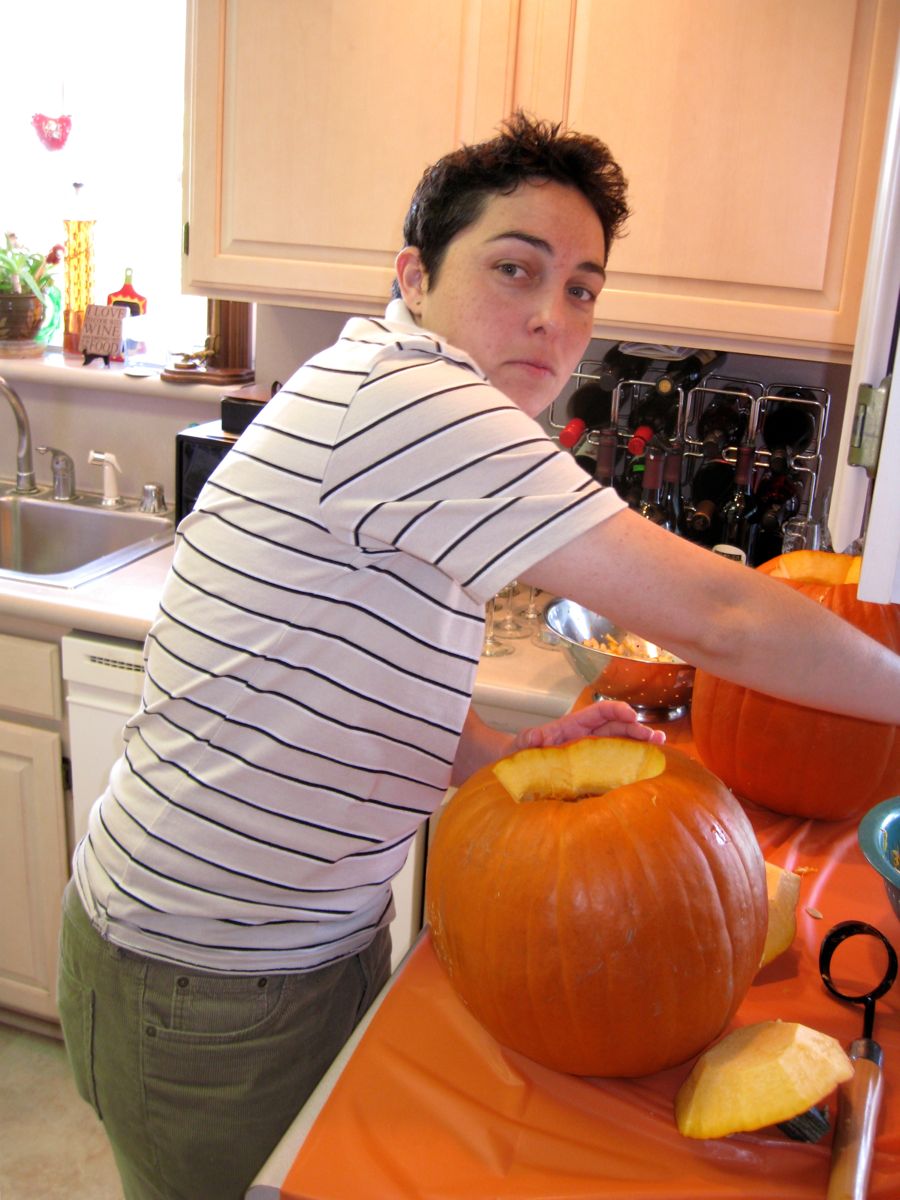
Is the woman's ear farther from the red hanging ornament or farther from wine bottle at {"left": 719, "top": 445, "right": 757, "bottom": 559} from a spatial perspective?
the red hanging ornament

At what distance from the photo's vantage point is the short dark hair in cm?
98

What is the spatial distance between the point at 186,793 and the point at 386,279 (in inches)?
45.9

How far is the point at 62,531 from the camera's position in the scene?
2.39 meters

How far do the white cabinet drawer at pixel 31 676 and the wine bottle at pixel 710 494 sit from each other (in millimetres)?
1132

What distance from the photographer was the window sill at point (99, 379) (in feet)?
7.75

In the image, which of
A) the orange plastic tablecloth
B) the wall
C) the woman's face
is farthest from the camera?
the wall

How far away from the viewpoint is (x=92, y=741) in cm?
186

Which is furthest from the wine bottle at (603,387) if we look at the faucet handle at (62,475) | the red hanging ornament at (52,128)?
the red hanging ornament at (52,128)

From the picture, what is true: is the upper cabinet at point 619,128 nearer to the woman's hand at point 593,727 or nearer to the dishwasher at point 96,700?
the dishwasher at point 96,700

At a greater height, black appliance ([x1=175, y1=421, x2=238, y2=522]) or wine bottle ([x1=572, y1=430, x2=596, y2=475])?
wine bottle ([x1=572, y1=430, x2=596, y2=475])

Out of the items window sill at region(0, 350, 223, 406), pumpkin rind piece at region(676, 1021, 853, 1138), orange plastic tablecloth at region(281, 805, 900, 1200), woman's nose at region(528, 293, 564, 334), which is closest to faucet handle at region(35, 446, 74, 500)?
window sill at region(0, 350, 223, 406)

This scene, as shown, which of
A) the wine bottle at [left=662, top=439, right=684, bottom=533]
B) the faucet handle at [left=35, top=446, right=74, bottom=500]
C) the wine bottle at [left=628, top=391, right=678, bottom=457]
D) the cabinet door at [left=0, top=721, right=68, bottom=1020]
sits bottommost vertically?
the cabinet door at [left=0, top=721, right=68, bottom=1020]

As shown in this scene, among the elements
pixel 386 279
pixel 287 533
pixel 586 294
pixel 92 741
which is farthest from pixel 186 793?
pixel 386 279

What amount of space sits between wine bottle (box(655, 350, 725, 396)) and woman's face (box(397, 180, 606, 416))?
97cm
